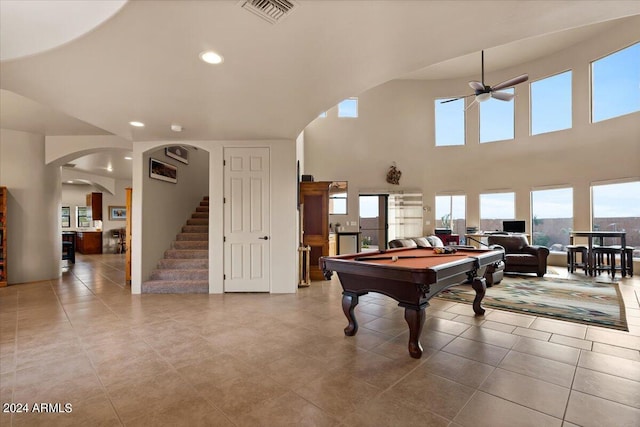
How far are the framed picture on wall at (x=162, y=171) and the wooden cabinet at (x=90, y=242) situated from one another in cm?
802

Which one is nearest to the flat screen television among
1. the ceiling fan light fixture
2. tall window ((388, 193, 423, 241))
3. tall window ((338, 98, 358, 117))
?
tall window ((388, 193, 423, 241))

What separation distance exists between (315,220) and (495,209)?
612cm

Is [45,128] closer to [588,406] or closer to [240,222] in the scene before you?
[240,222]

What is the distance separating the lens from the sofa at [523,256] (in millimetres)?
6102

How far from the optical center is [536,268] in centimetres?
611

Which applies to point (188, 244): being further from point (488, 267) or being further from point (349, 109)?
point (349, 109)

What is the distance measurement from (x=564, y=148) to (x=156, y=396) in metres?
10.0

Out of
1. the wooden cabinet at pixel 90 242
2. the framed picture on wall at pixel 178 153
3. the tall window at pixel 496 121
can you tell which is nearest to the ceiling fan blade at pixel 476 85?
the tall window at pixel 496 121

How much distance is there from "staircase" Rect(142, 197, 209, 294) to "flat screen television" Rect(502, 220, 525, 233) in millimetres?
7818

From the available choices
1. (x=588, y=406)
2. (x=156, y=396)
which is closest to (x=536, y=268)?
(x=588, y=406)

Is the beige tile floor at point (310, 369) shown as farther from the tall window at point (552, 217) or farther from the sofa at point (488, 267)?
the tall window at point (552, 217)

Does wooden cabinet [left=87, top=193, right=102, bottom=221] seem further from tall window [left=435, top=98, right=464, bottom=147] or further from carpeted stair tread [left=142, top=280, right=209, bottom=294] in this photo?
tall window [left=435, top=98, right=464, bottom=147]

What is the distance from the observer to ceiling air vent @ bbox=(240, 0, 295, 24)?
5.74 ft

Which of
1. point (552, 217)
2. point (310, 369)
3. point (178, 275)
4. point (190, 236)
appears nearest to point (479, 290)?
point (310, 369)
